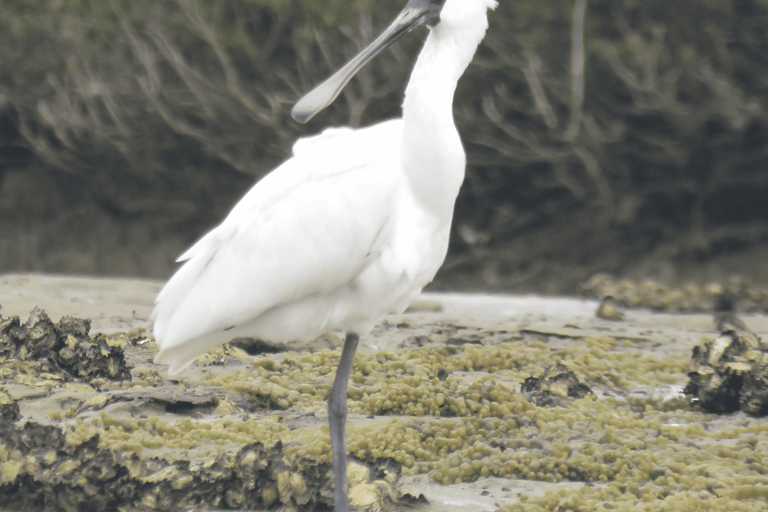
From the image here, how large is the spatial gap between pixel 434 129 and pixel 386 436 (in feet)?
4.20

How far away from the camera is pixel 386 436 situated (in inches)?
134

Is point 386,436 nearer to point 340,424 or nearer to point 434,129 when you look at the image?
point 340,424

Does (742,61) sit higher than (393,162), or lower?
higher

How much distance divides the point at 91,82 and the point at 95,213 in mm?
2540

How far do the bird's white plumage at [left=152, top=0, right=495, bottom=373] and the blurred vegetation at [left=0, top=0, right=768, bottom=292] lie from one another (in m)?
6.93

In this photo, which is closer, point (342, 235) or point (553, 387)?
point (342, 235)

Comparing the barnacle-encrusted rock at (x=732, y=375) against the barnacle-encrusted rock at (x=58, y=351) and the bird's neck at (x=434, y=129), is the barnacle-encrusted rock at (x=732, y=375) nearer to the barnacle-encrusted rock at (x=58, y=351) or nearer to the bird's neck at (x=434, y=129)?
the bird's neck at (x=434, y=129)

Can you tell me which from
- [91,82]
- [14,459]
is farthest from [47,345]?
[91,82]

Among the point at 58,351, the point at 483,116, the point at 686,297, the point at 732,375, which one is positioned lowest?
A: the point at 58,351

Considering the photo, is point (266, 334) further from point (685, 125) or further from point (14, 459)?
point (685, 125)

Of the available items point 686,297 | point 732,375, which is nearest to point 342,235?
point 732,375

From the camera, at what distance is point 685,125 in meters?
10.4

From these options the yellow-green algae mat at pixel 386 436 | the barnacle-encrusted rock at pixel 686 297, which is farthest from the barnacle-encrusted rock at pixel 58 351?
the barnacle-encrusted rock at pixel 686 297

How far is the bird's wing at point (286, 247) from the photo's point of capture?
2.83 metres
